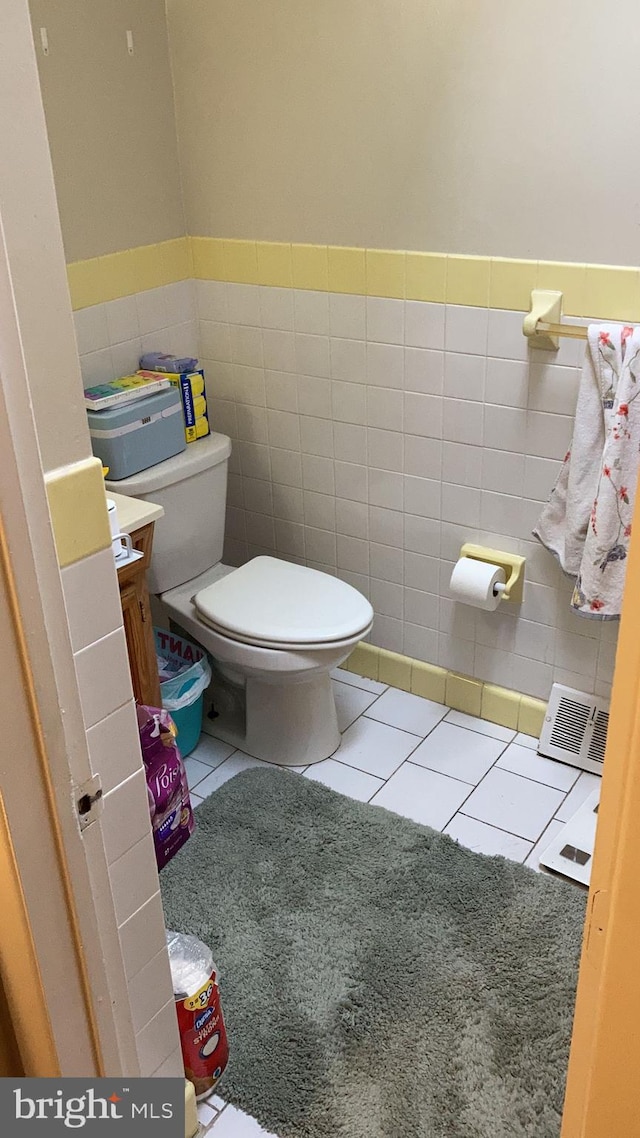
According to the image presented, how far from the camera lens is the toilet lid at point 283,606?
2.20 m

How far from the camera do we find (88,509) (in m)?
1.09

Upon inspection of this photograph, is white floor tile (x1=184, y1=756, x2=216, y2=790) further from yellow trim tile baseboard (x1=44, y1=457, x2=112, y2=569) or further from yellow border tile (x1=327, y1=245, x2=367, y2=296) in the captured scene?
yellow trim tile baseboard (x1=44, y1=457, x2=112, y2=569)

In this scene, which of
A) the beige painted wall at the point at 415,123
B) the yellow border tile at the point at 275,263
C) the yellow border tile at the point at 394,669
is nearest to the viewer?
the beige painted wall at the point at 415,123

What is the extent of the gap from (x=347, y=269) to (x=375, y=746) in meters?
1.24

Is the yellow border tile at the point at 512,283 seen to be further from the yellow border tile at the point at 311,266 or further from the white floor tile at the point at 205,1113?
the white floor tile at the point at 205,1113

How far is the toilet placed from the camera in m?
2.21

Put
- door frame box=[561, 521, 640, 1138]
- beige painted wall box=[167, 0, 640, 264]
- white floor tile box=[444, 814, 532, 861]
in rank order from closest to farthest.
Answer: door frame box=[561, 521, 640, 1138]
beige painted wall box=[167, 0, 640, 264]
white floor tile box=[444, 814, 532, 861]

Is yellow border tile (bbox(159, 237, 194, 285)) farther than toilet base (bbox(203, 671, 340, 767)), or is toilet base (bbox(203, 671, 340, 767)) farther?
yellow border tile (bbox(159, 237, 194, 285))

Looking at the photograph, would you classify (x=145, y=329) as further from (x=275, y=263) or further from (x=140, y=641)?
(x=140, y=641)

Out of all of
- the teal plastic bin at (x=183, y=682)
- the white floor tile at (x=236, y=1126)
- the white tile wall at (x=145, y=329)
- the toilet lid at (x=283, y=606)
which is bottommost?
the white floor tile at (x=236, y=1126)

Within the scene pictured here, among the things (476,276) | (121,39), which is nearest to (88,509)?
(476,276)

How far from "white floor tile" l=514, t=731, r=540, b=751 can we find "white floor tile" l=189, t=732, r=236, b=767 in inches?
29.9

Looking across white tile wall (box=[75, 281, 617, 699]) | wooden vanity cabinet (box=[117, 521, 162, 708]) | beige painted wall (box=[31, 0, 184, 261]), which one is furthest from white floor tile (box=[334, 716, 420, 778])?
beige painted wall (box=[31, 0, 184, 261])

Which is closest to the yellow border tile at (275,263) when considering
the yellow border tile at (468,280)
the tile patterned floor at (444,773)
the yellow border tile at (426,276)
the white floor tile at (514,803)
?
the yellow border tile at (426,276)
